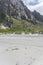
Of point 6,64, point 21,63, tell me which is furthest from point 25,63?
point 6,64

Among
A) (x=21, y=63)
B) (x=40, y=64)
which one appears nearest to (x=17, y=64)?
(x=21, y=63)

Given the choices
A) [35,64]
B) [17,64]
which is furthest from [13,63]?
[35,64]

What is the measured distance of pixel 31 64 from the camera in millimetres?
18391

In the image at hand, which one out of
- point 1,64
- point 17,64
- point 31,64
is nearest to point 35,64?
point 31,64

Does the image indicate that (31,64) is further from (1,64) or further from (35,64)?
Result: (1,64)

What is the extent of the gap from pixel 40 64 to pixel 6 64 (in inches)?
116

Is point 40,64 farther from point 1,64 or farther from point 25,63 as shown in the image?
point 1,64

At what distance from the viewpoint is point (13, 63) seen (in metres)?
18.9

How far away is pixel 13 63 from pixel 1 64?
3.99ft

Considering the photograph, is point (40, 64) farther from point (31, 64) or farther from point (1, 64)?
point (1, 64)

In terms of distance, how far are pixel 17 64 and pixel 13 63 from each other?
0.62 meters

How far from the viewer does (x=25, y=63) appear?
61.6 ft

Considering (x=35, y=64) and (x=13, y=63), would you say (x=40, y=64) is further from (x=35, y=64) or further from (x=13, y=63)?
(x=13, y=63)

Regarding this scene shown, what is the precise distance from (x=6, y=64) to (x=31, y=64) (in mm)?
2167
